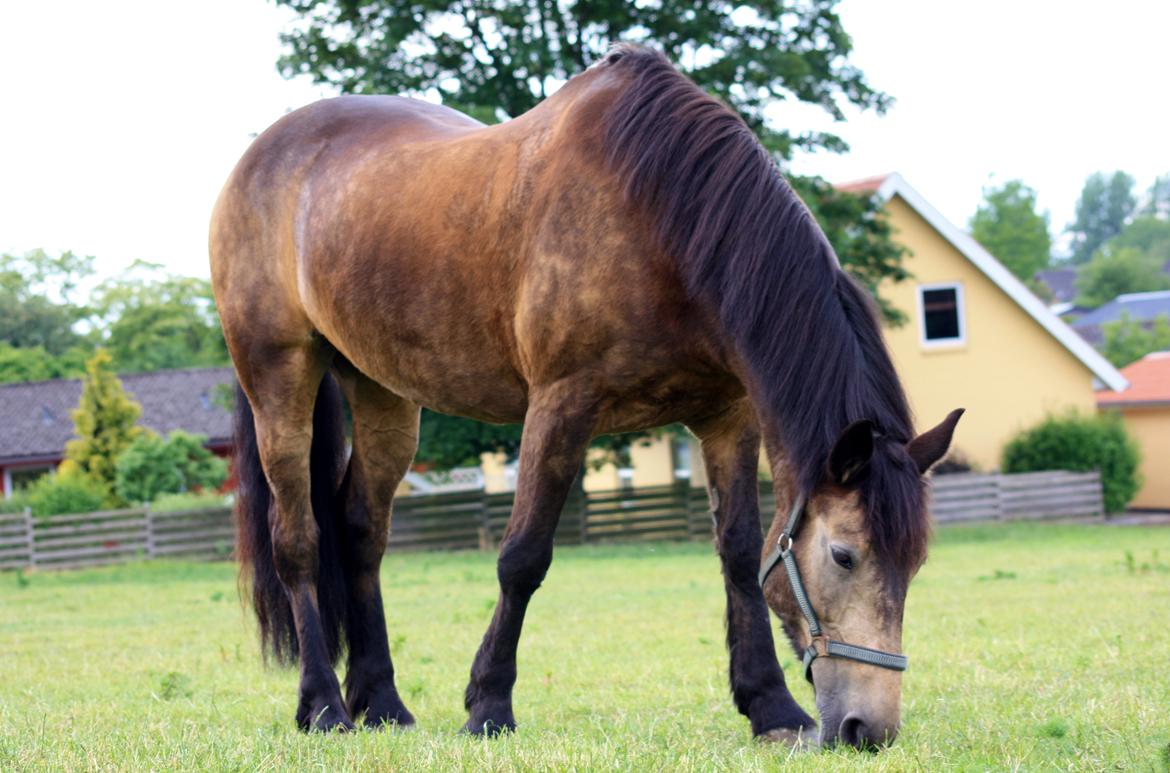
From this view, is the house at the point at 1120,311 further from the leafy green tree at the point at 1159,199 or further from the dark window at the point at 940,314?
the leafy green tree at the point at 1159,199

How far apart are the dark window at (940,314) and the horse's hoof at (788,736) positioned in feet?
89.8

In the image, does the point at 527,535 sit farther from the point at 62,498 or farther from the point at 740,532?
the point at 62,498

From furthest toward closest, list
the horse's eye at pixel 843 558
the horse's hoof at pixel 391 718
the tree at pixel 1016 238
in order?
the tree at pixel 1016 238, the horse's hoof at pixel 391 718, the horse's eye at pixel 843 558

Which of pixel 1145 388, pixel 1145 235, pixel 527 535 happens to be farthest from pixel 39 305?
pixel 1145 235

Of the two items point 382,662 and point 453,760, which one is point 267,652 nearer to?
point 382,662

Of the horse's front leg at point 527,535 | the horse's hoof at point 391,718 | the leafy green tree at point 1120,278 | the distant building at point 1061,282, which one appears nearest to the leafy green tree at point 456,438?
the horse's hoof at point 391,718

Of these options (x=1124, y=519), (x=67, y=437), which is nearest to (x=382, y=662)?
(x=1124, y=519)

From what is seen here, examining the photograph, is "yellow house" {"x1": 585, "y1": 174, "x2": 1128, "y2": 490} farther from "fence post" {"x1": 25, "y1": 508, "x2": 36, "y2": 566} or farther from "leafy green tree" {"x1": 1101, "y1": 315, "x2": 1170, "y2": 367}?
"leafy green tree" {"x1": 1101, "y1": 315, "x2": 1170, "y2": 367}

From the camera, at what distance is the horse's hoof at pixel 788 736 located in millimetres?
4394

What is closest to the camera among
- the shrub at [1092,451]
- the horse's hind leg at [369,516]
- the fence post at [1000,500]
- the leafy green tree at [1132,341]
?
the horse's hind leg at [369,516]

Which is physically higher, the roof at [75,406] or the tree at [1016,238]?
the tree at [1016,238]

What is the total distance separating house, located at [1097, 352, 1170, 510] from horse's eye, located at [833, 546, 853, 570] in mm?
31477

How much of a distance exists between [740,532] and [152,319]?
225 ft

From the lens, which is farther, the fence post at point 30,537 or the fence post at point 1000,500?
the fence post at point 1000,500
